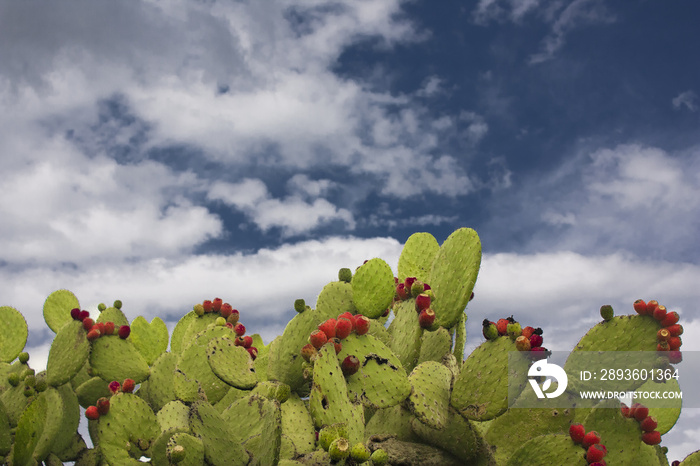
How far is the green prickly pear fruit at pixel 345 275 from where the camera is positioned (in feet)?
13.2

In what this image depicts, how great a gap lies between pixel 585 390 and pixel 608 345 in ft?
0.88

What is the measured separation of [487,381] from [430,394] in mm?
284

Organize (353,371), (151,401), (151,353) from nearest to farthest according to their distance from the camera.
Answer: (353,371) < (151,401) < (151,353)

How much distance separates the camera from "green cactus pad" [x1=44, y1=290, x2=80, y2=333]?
5.02 m

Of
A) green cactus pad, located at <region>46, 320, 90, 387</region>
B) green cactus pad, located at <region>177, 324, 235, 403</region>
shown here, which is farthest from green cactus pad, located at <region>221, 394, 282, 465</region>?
green cactus pad, located at <region>46, 320, 90, 387</region>

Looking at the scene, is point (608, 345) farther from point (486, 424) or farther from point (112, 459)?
point (112, 459)

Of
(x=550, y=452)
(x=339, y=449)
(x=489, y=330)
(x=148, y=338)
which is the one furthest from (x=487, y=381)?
(x=148, y=338)

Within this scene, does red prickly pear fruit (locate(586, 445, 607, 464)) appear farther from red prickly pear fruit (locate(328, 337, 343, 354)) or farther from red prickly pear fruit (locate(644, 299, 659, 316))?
red prickly pear fruit (locate(328, 337, 343, 354))

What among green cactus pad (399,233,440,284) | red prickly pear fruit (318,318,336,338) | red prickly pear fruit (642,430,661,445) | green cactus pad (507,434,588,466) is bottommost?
green cactus pad (507,434,588,466)

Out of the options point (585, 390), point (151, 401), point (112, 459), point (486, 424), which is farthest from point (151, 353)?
point (585, 390)

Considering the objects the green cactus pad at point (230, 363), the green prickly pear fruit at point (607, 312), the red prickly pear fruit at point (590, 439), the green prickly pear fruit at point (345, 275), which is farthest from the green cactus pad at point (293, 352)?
the green prickly pear fruit at point (607, 312)

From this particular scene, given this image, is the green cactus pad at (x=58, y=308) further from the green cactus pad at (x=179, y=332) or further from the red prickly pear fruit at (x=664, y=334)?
the red prickly pear fruit at (x=664, y=334)

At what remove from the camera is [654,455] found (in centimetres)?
314

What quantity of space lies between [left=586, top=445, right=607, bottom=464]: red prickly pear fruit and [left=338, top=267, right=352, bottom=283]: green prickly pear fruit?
197 cm
